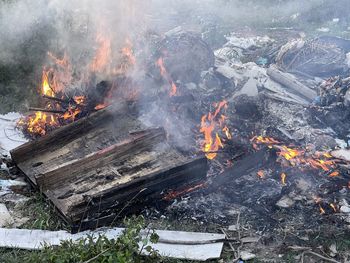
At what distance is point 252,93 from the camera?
30.6 ft

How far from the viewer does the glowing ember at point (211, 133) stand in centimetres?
740

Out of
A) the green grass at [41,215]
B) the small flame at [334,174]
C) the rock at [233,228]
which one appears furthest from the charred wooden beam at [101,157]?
the small flame at [334,174]

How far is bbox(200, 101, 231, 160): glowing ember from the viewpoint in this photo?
7.40 meters

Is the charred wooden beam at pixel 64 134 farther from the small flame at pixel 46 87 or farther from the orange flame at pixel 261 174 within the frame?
the orange flame at pixel 261 174

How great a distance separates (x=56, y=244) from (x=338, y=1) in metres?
14.9

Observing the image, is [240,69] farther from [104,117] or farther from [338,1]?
[338,1]

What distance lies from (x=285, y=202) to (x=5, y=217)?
13.9ft

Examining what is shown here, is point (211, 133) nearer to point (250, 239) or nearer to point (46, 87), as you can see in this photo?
point (250, 239)

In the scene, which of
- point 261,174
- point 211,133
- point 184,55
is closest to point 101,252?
point 261,174

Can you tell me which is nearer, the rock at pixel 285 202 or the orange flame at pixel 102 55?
the rock at pixel 285 202

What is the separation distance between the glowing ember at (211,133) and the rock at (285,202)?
140cm

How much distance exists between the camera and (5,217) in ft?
19.9

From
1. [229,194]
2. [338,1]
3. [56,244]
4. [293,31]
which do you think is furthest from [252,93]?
[338,1]

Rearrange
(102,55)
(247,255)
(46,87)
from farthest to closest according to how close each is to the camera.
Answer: (102,55) → (46,87) → (247,255)
